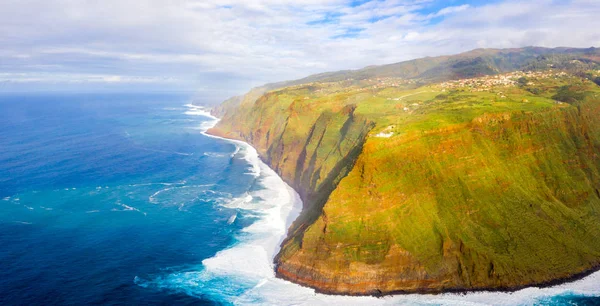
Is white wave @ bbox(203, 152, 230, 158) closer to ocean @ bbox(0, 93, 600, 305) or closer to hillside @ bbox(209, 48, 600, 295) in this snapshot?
ocean @ bbox(0, 93, 600, 305)

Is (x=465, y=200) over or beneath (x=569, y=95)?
beneath

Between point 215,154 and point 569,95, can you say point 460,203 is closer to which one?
point 569,95

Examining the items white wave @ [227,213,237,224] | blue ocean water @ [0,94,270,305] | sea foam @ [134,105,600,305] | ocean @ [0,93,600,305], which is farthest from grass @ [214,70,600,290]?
blue ocean water @ [0,94,270,305]

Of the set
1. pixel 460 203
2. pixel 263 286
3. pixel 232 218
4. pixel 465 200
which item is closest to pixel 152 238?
pixel 232 218

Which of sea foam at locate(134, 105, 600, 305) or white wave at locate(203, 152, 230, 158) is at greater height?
white wave at locate(203, 152, 230, 158)

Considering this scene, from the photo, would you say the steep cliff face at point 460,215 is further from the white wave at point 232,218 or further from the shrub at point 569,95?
the white wave at point 232,218

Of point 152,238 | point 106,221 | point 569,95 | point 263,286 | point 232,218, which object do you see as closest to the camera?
point 263,286

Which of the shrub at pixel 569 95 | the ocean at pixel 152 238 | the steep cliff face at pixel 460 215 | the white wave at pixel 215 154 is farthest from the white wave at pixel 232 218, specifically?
the shrub at pixel 569 95

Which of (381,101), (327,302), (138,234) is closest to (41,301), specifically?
(138,234)
